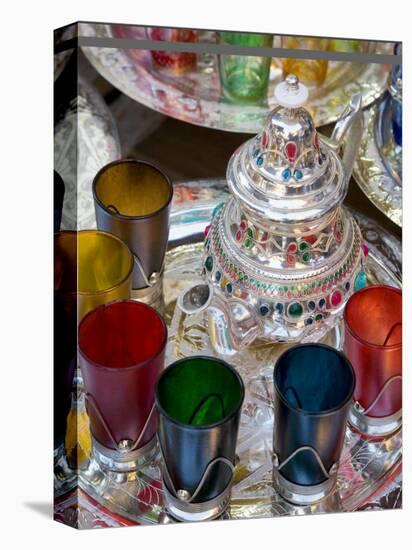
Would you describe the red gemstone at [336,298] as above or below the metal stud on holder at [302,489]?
above

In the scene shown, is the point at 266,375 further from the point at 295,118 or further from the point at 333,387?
the point at 295,118

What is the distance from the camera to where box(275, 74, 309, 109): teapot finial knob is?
3.20 ft

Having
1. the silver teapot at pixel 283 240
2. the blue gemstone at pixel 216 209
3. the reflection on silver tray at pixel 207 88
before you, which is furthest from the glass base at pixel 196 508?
the reflection on silver tray at pixel 207 88

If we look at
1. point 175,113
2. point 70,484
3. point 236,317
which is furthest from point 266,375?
point 175,113

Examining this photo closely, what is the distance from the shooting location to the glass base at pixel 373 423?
3.45 feet

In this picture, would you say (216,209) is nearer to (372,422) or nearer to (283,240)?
(283,240)

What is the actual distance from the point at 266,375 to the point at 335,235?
13 cm

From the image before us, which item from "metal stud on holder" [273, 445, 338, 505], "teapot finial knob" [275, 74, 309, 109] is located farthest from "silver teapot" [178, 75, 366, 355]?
"metal stud on holder" [273, 445, 338, 505]

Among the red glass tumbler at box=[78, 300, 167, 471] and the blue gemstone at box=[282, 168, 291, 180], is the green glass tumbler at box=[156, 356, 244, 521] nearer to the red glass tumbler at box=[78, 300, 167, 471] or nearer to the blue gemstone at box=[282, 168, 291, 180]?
the red glass tumbler at box=[78, 300, 167, 471]

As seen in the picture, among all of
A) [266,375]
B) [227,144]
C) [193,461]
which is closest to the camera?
[193,461]

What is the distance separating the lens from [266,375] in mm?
1069

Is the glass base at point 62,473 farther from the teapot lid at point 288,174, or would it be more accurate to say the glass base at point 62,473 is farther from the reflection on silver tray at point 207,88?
the reflection on silver tray at point 207,88

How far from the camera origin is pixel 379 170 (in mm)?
1205

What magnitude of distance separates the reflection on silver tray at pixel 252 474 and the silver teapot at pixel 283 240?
3 cm
